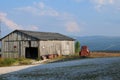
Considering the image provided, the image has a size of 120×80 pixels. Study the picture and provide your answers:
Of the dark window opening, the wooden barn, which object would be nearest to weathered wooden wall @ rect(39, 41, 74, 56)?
the wooden barn

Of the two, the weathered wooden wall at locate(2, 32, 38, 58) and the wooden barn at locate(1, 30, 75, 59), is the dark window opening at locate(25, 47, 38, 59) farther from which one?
the weathered wooden wall at locate(2, 32, 38, 58)

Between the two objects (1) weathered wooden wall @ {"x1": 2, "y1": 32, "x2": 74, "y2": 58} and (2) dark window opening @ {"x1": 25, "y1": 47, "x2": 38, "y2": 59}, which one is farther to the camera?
(2) dark window opening @ {"x1": 25, "y1": 47, "x2": 38, "y2": 59}

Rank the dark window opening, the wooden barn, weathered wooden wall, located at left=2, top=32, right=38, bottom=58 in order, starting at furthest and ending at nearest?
the dark window opening → weathered wooden wall, located at left=2, top=32, right=38, bottom=58 → the wooden barn

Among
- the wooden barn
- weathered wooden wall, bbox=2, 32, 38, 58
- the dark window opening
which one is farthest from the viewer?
the dark window opening

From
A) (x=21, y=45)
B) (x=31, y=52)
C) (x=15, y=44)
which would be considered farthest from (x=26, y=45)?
(x=31, y=52)

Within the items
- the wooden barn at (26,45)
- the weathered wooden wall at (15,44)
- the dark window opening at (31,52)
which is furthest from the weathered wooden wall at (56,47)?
the dark window opening at (31,52)

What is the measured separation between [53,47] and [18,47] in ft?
20.5

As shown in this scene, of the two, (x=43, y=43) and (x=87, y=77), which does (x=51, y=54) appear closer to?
(x=43, y=43)

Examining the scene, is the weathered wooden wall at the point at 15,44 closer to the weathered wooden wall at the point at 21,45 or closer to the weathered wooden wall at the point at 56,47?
the weathered wooden wall at the point at 21,45

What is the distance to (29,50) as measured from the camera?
60000 mm

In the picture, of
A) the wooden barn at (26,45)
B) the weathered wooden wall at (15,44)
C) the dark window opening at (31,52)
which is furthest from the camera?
the dark window opening at (31,52)

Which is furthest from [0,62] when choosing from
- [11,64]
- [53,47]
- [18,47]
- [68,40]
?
[68,40]

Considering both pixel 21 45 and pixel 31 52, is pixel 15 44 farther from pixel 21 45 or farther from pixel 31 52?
pixel 31 52

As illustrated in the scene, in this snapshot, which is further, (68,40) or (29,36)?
(68,40)
